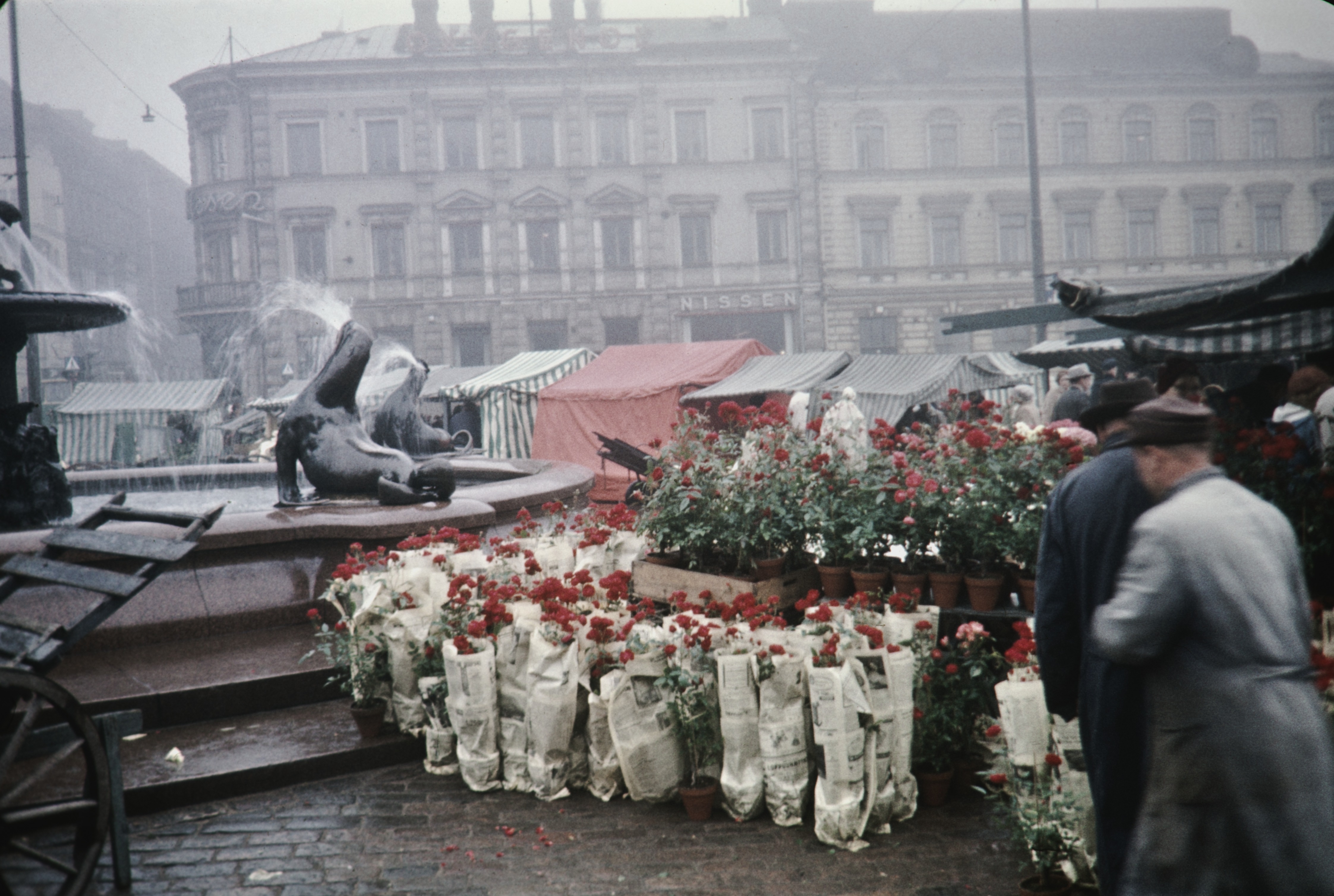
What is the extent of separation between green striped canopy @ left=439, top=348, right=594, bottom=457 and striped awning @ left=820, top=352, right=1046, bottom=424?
19.9ft

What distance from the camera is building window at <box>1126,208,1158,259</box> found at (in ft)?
120

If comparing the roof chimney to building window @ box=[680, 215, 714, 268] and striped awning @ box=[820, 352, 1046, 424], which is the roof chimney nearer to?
building window @ box=[680, 215, 714, 268]

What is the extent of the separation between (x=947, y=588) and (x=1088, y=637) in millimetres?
1876

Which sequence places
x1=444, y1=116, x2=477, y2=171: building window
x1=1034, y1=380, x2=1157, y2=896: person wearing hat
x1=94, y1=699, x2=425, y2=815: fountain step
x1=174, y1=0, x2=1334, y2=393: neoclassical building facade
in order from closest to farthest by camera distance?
x1=1034, y1=380, x2=1157, y2=896: person wearing hat < x1=94, y1=699, x2=425, y2=815: fountain step < x1=174, y1=0, x2=1334, y2=393: neoclassical building facade < x1=444, y1=116, x2=477, y2=171: building window

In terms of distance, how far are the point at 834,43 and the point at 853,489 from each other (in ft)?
127

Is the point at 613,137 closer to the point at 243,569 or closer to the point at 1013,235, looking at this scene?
the point at 1013,235

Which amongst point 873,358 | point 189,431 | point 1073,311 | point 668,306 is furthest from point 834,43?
point 1073,311

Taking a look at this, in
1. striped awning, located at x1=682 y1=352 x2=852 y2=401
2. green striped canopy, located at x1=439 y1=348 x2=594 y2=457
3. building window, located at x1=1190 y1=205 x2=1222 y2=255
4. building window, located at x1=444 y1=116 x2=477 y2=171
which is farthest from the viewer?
building window, located at x1=1190 y1=205 x2=1222 y2=255

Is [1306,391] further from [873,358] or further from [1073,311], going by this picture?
[873,358]

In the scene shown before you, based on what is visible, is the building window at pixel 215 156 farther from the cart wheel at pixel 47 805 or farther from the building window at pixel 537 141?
the cart wheel at pixel 47 805

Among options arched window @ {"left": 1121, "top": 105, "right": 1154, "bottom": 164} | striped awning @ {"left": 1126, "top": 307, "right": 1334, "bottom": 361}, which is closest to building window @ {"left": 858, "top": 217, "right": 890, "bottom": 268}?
arched window @ {"left": 1121, "top": 105, "right": 1154, "bottom": 164}

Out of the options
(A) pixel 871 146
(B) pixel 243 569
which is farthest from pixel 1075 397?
(A) pixel 871 146

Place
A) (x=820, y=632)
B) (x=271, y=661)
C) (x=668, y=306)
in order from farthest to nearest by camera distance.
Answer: (x=668, y=306)
(x=271, y=661)
(x=820, y=632)

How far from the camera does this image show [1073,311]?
7.42 meters
